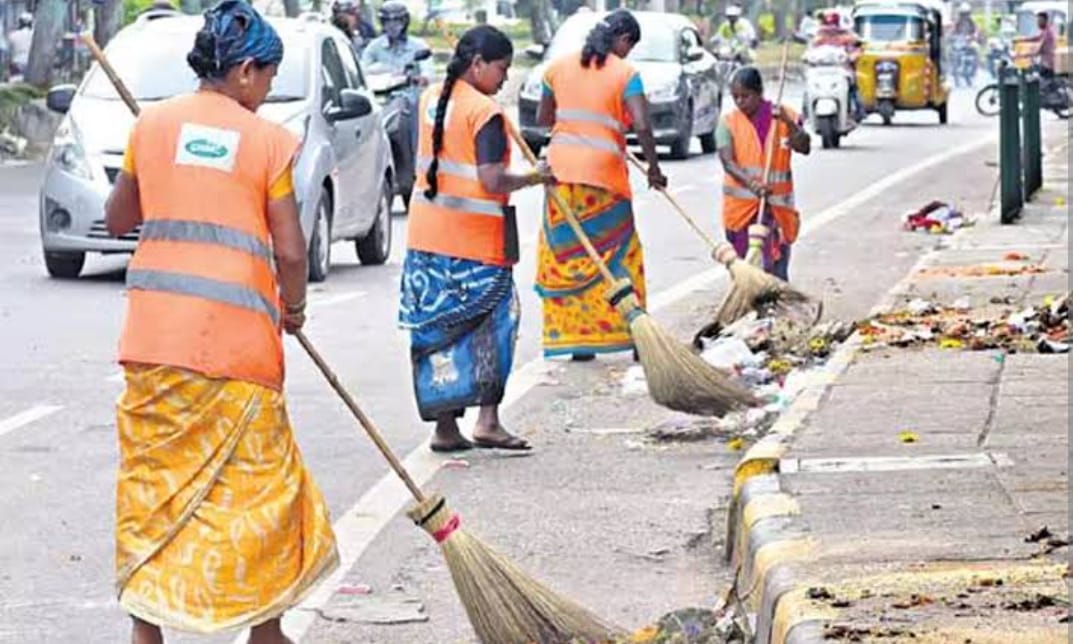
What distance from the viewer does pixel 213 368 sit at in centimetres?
631

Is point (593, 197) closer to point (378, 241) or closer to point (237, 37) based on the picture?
point (378, 241)

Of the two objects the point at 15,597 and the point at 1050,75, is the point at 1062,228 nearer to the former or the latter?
the point at 15,597

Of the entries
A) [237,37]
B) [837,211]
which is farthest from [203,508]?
[837,211]

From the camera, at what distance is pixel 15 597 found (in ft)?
25.5

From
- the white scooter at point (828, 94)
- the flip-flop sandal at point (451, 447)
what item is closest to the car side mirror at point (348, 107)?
the flip-flop sandal at point (451, 447)

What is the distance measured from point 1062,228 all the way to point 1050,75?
85.3 feet

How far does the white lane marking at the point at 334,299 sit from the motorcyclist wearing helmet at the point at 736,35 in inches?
1165

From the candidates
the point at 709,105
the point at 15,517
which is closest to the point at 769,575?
the point at 15,517

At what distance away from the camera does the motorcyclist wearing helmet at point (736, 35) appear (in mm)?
46562

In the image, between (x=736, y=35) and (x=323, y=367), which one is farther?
(x=736, y=35)

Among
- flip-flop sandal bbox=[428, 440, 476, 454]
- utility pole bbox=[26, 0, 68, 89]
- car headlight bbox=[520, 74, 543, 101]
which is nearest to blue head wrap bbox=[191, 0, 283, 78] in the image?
flip-flop sandal bbox=[428, 440, 476, 454]

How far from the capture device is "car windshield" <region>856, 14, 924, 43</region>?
42.6 metres

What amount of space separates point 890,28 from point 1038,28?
25.0ft

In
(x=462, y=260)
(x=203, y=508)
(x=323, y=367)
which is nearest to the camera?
(x=203, y=508)
